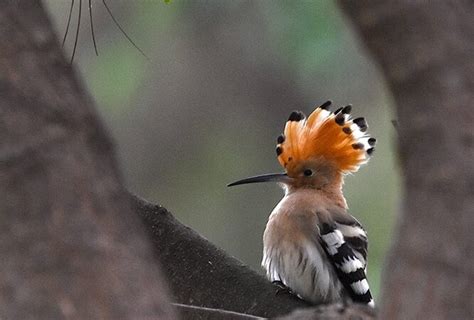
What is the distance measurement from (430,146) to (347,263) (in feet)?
6.07


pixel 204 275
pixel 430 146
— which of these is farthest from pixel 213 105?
pixel 430 146

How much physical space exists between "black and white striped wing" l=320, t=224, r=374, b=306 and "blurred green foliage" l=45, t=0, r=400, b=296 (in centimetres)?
321

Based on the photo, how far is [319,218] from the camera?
10.6ft

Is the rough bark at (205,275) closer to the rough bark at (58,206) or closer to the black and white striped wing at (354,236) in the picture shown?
the black and white striped wing at (354,236)

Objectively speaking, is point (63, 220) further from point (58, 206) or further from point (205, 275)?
point (205, 275)

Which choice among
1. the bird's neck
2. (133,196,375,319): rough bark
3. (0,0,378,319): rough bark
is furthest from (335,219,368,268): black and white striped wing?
(0,0,378,319): rough bark

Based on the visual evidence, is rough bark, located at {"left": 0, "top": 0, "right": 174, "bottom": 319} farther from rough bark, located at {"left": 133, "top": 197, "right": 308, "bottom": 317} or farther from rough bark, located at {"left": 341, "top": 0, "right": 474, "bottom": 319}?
rough bark, located at {"left": 133, "top": 197, "right": 308, "bottom": 317}

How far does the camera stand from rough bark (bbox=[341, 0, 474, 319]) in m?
1.25

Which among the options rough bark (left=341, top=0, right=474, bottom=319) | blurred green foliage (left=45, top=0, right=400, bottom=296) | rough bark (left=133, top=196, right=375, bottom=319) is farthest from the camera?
blurred green foliage (left=45, top=0, right=400, bottom=296)

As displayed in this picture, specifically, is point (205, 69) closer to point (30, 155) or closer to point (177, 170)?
point (177, 170)

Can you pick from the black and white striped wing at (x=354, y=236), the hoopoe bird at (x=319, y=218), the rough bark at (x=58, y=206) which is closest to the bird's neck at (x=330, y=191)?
the hoopoe bird at (x=319, y=218)

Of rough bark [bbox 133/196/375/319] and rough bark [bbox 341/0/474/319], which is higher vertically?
rough bark [bbox 341/0/474/319]

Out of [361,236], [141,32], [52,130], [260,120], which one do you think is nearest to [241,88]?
[260,120]

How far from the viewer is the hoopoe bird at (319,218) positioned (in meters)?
3.08
